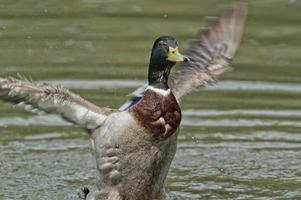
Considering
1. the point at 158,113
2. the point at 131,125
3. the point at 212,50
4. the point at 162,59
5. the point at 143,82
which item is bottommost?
the point at 143,82

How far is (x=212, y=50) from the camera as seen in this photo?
11.9 meters

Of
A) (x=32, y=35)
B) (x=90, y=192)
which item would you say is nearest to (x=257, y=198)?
(x=90, y=192)

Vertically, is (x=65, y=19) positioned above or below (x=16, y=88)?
below

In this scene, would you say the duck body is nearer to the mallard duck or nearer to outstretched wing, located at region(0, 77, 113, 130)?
the mallard duck

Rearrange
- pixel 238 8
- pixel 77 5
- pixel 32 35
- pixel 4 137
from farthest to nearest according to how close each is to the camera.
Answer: pixel 77 5
pixel 32 35
pixel 4 137
pixel 238 8

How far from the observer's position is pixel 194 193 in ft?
37.4

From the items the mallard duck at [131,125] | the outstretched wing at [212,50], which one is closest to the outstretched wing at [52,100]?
the mallard duck at [131,125]

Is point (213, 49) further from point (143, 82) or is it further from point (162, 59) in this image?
point (143, 82)

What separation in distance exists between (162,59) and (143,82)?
398 cm

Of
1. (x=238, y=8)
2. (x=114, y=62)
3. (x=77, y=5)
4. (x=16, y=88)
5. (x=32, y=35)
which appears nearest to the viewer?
(x=16, y=88)

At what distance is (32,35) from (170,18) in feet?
6.98

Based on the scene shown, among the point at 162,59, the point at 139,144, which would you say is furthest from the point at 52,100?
the point at 162,59

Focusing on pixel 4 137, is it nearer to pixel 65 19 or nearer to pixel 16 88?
pixel 16 88

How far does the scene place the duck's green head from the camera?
10516mm
